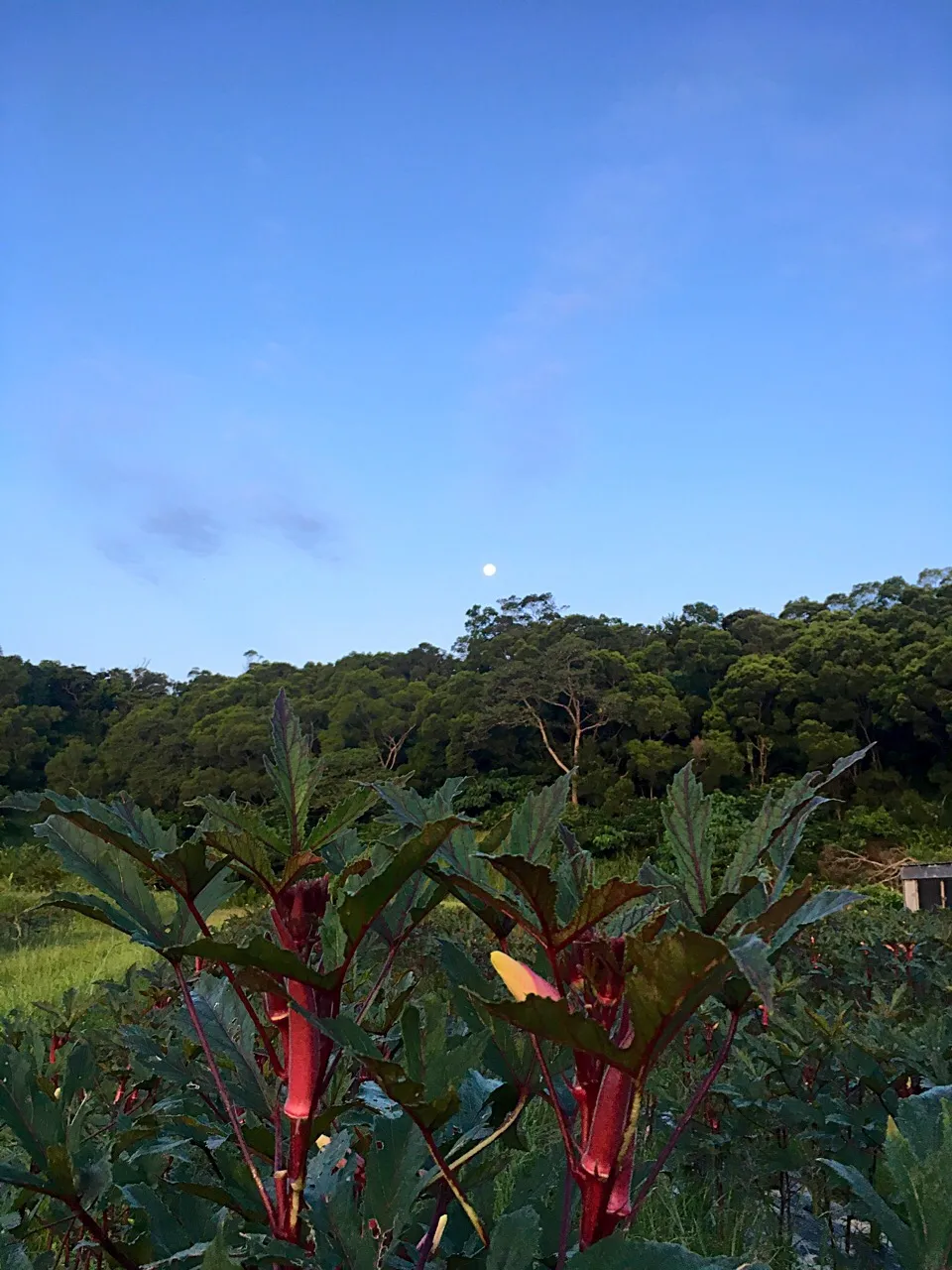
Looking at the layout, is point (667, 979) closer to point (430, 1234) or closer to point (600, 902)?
point (600, 902)

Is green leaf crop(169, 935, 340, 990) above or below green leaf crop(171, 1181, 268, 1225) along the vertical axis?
above

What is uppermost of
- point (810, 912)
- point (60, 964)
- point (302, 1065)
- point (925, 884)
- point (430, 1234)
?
point (810, 912)

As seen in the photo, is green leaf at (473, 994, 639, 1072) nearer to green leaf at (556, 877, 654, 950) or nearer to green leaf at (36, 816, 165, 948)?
green leaf at (556, 877, 654, 950)

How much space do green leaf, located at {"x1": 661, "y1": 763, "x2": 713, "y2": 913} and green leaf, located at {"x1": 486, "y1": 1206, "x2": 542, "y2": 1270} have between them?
0.78 feet

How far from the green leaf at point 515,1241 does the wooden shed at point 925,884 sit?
9706 mm

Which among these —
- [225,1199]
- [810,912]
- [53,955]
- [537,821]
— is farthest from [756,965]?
[53,955]

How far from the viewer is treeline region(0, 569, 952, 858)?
19938 mm

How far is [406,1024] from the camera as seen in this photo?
583 mm

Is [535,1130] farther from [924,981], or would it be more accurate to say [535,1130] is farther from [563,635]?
[563,635]

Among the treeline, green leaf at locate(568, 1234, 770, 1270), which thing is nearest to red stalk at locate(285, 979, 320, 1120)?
green leaf at locate(568, 1234, 770, 1270)

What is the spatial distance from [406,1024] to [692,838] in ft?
0.83

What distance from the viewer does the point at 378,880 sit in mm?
493

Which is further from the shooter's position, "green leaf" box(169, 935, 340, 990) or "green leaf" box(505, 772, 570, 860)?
"green leaf" box(505, 772, 570, 860)

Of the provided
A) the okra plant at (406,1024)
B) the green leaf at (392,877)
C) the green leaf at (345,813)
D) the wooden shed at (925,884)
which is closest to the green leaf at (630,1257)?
the okra plant at (406,1024)
